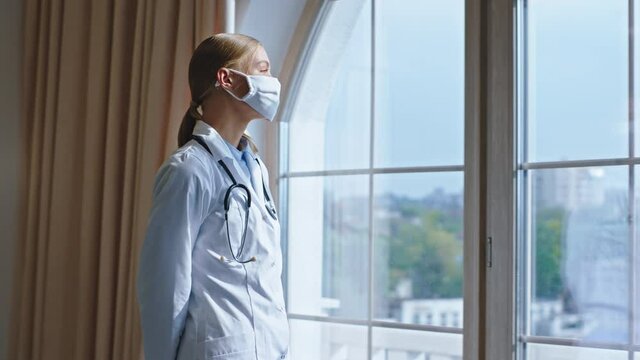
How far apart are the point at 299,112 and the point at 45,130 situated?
94cm

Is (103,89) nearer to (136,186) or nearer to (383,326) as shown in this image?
(136,186)

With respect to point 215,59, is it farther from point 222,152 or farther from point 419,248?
point 419,248

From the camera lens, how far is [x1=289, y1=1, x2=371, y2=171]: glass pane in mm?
2498

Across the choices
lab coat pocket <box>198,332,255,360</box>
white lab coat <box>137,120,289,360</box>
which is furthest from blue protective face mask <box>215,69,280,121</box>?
lab coat pocket <box>198,332,255,360</box>

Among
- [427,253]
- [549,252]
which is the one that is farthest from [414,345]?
[549,252]

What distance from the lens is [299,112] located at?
269 cm

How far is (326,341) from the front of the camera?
257cm

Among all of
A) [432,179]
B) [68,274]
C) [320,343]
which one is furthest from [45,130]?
[432,179]

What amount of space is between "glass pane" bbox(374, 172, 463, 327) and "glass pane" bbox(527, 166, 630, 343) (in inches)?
9.3

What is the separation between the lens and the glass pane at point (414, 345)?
2271mm

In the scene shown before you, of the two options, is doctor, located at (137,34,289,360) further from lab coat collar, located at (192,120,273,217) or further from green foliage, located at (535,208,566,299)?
green foliage, located at (535,208,566,299)

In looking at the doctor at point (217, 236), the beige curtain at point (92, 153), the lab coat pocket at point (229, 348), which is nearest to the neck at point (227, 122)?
the doctor at point (217, 236)

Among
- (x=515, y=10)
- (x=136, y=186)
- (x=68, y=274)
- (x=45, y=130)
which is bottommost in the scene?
(x=68, y=274)

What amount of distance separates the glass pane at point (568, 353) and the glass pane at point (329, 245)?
1.77 ft
